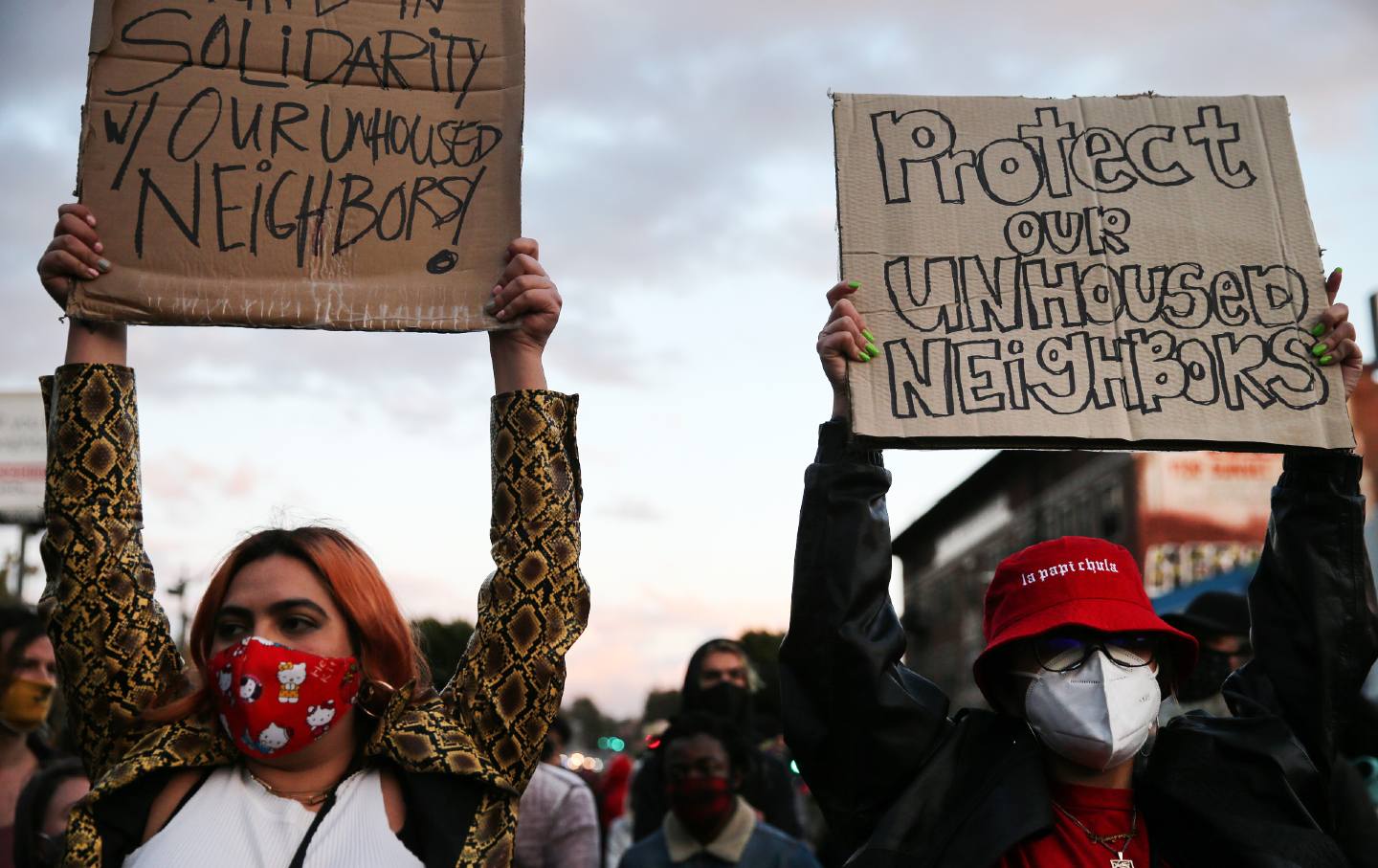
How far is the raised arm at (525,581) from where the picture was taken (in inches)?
117

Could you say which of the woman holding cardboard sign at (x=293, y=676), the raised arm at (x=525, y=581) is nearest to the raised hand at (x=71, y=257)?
the woman holding cardboard sign at (x=293, y=676)

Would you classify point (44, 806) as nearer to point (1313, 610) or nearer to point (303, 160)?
point (303, 160)

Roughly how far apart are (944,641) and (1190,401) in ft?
215

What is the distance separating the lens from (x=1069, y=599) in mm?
3004

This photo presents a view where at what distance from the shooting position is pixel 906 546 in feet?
240

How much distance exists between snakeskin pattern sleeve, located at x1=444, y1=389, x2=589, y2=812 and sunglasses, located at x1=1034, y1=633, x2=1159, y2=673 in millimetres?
950

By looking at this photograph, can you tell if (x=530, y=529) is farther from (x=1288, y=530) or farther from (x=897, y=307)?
(x=1288, y=530)

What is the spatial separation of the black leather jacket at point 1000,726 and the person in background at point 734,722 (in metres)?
3.70

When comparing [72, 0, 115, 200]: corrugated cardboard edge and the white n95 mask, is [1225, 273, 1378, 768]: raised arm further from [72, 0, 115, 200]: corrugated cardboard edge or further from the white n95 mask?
[72, 0, 115, 200]: corrugated cardboard edge

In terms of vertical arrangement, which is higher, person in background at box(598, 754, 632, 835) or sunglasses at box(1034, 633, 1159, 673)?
sunglasses at box(1034, 633, 1159, 673)

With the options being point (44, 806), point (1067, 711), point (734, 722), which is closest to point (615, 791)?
point (734, 722)

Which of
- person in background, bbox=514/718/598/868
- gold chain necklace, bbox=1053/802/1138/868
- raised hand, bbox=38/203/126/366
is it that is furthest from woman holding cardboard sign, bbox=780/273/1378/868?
person in background, bbox=514/718/598/868

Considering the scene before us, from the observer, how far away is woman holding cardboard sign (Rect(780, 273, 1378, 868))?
114 inches

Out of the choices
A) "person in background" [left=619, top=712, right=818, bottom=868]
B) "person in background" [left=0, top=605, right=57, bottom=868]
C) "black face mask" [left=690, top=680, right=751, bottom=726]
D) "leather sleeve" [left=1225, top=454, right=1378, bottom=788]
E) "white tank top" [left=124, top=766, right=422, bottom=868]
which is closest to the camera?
"white tank top" [left=124, top=766, right=422, bottom=868]
